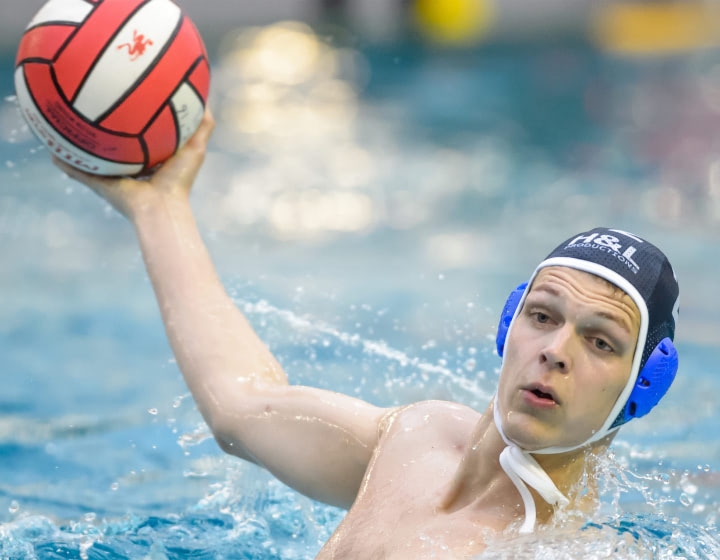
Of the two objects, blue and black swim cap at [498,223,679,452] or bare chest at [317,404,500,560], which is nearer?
blue and black swim cap at [498,223,679,452]

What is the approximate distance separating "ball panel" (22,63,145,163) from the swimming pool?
898mm

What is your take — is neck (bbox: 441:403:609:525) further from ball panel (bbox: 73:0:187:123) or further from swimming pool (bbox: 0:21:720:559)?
ball panel (bbox: 73:0:187:123)

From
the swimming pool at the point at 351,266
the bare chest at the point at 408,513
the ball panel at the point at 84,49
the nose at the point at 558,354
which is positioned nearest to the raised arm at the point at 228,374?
the bare chest at the point at 408,513

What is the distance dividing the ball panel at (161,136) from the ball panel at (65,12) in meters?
0.33

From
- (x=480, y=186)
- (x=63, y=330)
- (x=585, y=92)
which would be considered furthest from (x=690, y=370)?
(x=585, y=92)

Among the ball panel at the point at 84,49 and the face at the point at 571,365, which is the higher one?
the ball panel at the point at 84,49

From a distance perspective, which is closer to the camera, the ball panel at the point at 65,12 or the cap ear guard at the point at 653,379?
the cap ear guard at the point at 653,379

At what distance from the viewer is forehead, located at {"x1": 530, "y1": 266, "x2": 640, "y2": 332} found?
79.8 inches

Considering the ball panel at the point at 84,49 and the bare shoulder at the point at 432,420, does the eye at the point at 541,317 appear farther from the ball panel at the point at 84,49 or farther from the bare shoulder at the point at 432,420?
the ball panel at the point at 84,49

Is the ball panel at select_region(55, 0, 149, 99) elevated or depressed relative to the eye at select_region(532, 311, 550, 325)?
elevated

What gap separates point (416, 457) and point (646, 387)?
0.59 meters

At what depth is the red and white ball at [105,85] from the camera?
107 inches

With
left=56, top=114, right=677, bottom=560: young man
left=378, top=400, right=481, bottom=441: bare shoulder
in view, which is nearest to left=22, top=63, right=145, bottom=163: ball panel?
left=56, top=114, right=677, bottom=560: young man

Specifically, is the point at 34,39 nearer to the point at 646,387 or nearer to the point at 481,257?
the point at 646,387
